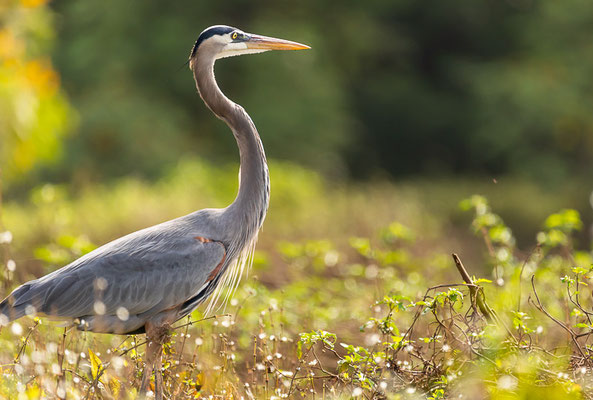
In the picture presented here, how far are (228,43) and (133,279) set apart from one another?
1.60 m

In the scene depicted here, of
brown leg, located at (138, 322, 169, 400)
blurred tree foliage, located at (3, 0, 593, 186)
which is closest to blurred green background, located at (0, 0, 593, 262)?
blurred tree foliage, located at (3, 0, 593, 186)

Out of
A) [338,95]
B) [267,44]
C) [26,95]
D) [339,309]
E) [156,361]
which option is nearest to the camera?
[156,361]

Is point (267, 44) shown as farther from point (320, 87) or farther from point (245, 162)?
point (320, 87)

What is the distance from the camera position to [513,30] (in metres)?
22.9

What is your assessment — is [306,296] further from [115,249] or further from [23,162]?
[23,162]

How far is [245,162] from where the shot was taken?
210 inches

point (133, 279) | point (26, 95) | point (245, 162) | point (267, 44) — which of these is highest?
point (267, 44)

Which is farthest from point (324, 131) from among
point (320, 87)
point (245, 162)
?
point (245, 162)

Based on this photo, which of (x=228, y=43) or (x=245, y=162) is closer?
(x=245, y=162)

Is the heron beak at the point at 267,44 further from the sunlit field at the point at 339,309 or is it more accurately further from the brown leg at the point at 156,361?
the brown leg at the point at 156,361

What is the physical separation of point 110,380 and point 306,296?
12.4 feet

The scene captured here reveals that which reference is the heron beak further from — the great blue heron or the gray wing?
the gray wing

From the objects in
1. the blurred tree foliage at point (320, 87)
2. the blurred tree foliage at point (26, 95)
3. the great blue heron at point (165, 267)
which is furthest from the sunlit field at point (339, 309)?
the blurred tree foliage at point (320, 87)

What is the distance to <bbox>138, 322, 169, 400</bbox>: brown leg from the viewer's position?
443 cm
